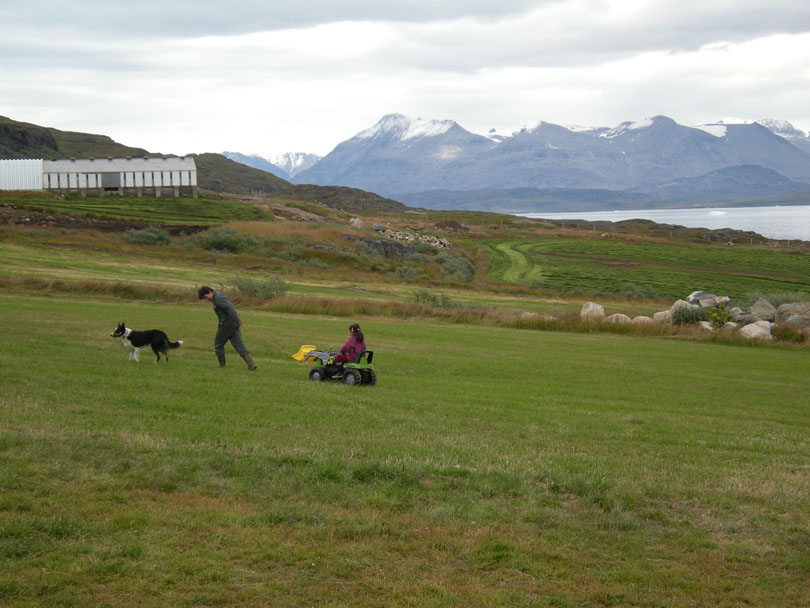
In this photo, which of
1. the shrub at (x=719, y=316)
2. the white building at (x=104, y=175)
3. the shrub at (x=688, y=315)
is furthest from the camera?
the white building at (x=104, y=175)

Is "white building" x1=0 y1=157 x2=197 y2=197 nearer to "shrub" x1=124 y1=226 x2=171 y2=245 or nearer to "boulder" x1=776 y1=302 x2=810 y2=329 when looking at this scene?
"shrub" x1=124 y1=226 x2=171 y2=245

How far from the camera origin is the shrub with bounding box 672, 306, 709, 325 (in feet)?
131

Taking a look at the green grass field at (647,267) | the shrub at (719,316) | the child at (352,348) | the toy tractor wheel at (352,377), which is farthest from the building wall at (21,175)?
the toy tractor wheel at (352,377)

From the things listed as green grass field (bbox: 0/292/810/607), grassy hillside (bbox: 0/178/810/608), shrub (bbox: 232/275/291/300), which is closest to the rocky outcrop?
grassy hillside (bbox: 0/178/810/608)

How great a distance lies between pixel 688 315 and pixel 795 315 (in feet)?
19.1

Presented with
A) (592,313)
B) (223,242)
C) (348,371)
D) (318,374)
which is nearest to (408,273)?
(223,242)

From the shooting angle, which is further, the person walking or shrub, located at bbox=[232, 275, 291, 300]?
shrub, located at bbox=[232, 275, 291, 300]

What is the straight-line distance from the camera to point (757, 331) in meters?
36.0

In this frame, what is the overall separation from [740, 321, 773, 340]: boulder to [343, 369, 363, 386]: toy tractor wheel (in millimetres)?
26502

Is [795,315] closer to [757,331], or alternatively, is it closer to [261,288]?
[757,331]

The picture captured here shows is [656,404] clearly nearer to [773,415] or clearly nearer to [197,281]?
[773,415]

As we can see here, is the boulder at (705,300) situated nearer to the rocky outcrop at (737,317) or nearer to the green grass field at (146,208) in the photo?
the rocky outcrop at (737,317)

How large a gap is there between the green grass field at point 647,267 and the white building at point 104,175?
5091cm

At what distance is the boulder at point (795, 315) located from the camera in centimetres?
3844
